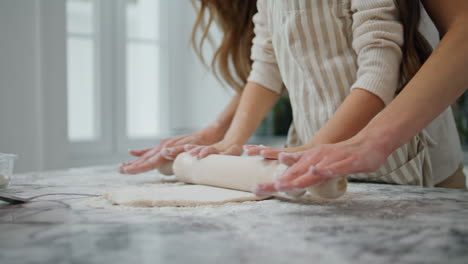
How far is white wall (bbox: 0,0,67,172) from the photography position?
5.98 feet

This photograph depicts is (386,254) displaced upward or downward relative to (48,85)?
downward

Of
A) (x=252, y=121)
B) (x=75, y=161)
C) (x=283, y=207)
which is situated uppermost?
(x=252, y=121)

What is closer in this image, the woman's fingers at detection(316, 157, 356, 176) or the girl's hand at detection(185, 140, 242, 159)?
the woman's fingers at detection(316, 157, 356, 176)

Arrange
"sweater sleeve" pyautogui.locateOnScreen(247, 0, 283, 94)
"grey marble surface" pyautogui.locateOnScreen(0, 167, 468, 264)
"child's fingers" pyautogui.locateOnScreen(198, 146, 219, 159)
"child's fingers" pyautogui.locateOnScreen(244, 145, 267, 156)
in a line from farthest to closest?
"sweater sleeve" pyautogui.locateOnScreen(247, 0, 283, 94), "child's fingers" pyautogui.locateOnScreen(198, 146, 219, 159), "child's fingers" pyautogui.locateOnScreen(244, 145, 267, 156), "grey marble surface" pyautogui.locateOnScreen(0, 167, 468, 264)

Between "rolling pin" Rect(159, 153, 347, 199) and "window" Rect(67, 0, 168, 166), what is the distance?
6.24 feet

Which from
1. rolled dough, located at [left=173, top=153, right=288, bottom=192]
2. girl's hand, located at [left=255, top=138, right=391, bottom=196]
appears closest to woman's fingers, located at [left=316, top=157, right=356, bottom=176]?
girl's hand, located at [left=255, top=138, right=391, bottom=196]

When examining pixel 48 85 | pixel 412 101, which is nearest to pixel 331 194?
pixel 412 101

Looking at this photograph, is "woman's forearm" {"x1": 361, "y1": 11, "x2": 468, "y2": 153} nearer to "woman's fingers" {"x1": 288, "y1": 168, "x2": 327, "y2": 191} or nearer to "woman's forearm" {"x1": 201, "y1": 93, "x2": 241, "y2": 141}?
"woman's fingers" {"x1": 288, "y1": 168, "x2": 327, "y2": 191}

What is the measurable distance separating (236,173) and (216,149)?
20 cm

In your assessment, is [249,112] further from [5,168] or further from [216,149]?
[5,168]

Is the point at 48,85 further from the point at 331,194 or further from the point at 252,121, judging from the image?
the point at 331,194

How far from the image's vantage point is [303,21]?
3.29ft

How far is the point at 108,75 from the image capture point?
9.05 feet

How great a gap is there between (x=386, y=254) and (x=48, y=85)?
1.89 m
